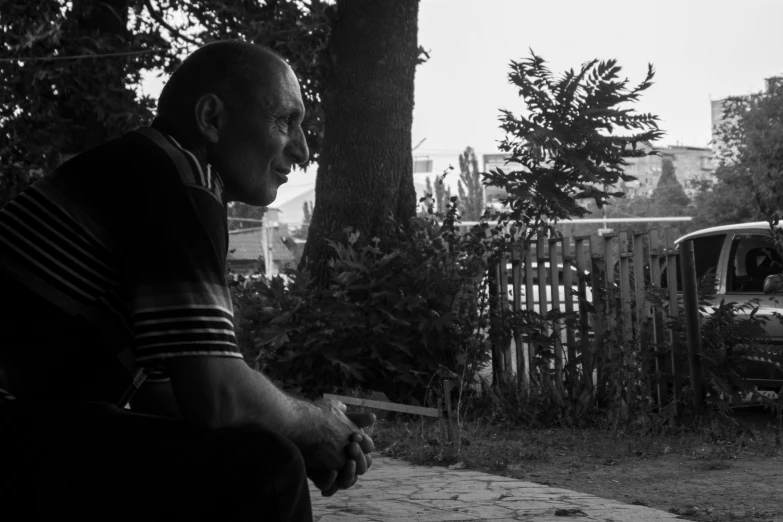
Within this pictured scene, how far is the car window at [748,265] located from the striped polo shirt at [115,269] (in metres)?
9.12

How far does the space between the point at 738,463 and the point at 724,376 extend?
1506mm

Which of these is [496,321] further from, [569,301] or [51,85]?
[51,85]

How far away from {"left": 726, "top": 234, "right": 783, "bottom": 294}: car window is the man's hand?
8727 mm

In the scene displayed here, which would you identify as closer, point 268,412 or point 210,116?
point 268,412

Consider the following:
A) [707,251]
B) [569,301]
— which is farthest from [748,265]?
[569,301]

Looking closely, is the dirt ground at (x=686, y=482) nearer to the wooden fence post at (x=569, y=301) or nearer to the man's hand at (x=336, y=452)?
the wooden fence post at (x=569, y=301)

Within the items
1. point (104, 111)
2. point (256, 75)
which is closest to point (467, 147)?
point (104, 111)

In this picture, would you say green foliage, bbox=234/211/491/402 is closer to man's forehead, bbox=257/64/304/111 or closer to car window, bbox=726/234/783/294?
car window, bbox=726/234/783/294

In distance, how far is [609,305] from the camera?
25.7 feet

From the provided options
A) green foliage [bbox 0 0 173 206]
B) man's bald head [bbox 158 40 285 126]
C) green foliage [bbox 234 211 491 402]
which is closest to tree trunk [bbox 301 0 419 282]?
green foliage [bbox 234 211 491 402]

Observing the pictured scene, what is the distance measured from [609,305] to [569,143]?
1.40 m

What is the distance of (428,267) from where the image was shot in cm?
846

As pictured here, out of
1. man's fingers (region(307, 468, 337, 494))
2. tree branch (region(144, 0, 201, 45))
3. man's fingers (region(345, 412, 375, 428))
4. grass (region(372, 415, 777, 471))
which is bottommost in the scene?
grass (region(372, 415, 777, 471))

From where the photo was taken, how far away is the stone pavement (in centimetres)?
445
